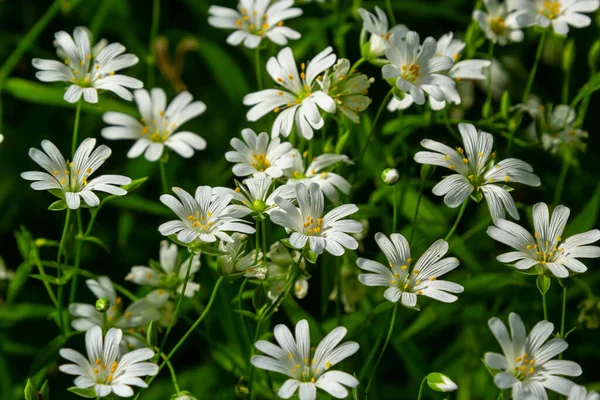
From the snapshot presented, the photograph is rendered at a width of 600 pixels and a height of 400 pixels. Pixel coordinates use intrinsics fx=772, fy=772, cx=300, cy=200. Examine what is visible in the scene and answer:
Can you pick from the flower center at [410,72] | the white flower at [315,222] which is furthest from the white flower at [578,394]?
the flower center at [410,72]

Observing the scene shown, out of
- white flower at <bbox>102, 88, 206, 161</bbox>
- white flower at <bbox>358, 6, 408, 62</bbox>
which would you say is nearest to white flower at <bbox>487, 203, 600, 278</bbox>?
white flower at <bbox>358, 6, 408, 62</bbox>

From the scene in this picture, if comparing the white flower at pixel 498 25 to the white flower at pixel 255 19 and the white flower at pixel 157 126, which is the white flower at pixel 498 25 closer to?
the white flower at pixel 255 19

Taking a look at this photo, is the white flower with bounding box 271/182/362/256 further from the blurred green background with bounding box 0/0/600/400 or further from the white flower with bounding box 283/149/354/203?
the blurred green background with bounding box 0/0/600/400

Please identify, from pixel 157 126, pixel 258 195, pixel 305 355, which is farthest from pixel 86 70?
pixel 305 355

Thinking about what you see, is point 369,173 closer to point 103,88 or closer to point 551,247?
point 551,247

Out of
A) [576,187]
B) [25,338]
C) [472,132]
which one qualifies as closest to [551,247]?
[472,132]

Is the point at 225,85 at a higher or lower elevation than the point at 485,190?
higher
